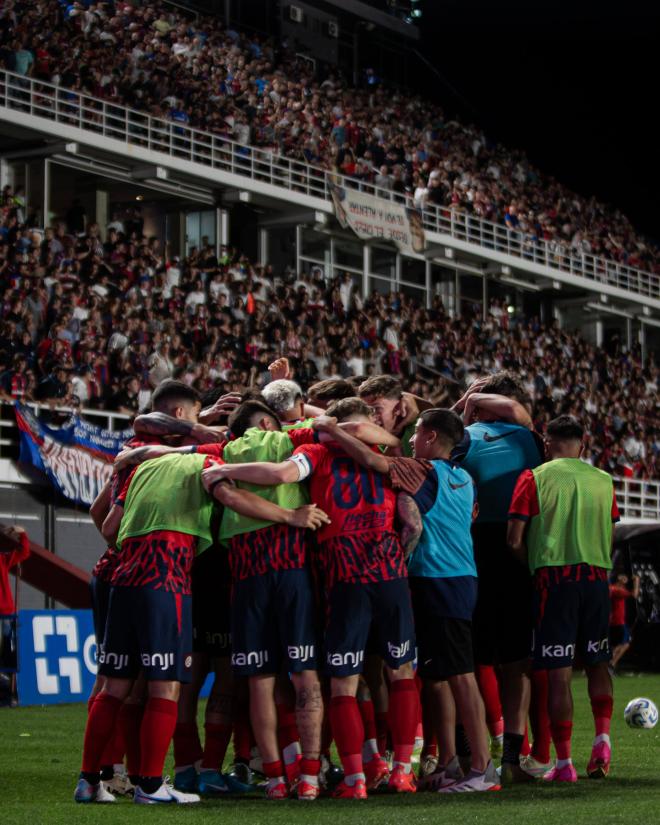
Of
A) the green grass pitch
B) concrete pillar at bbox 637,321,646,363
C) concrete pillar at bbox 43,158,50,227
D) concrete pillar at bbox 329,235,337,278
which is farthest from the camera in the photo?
concrete pillar at bbox 637,321,646,363

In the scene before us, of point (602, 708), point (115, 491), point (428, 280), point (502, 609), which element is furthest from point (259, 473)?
point (428, 280)

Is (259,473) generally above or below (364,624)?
above

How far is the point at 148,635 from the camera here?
6.47 metres

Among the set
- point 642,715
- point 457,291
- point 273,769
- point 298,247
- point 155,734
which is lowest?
point 642,715

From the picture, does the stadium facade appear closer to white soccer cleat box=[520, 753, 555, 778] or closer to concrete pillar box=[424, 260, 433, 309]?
concrete pillar box=[424, 260, 433, 309]

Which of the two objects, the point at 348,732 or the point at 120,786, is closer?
the point at 348,732

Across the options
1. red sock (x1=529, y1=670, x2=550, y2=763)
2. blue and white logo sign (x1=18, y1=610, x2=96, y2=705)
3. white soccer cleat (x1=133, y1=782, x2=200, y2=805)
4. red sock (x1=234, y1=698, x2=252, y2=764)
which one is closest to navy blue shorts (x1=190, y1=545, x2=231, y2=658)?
red sock (x1=234, y1=698, x2=252, y2=764)

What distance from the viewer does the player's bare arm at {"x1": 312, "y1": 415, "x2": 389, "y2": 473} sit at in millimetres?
6684

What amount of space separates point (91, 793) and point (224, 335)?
16017mm

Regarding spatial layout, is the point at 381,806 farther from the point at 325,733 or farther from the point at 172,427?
the point at 172,427

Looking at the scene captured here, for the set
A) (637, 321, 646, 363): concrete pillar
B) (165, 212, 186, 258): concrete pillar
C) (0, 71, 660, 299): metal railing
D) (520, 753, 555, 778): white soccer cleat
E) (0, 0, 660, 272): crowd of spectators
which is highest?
(0, 0, 660, 272): crowd of spectators

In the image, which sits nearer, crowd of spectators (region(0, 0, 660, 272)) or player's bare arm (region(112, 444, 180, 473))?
player's bare arm (region(112, 444, 180, 473))

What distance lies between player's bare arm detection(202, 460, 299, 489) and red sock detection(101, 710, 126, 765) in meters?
1.53

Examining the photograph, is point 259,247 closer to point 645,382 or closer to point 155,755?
point 645,382
